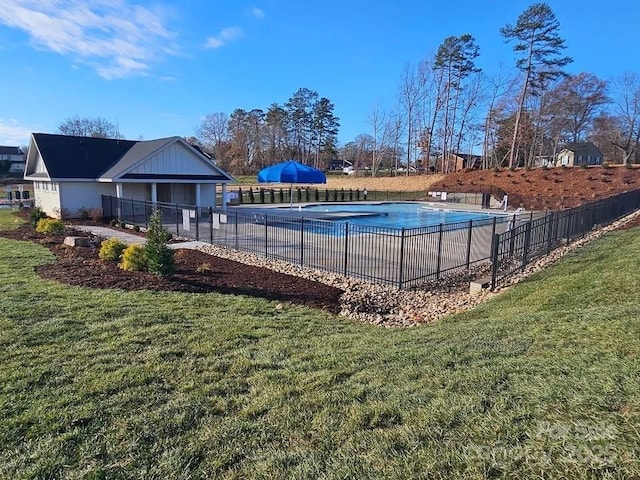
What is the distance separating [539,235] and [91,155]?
74.0 ft

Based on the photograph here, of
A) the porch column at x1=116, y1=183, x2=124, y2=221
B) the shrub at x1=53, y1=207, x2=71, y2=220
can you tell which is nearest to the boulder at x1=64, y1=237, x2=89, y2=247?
the porch column at x1=116, y1=183, x2=124, y2=221

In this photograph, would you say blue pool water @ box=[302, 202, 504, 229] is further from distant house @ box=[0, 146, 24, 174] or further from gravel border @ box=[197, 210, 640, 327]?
distant house @ box=[0, 146, 24, 174]

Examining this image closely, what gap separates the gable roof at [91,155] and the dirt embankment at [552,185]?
966 inches

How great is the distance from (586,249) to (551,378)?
10.7 meters

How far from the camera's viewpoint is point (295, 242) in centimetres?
1334

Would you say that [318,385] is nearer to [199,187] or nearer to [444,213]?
[199,187]

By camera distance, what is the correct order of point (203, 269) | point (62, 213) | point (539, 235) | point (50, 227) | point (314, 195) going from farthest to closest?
point (314, 195) < point (62, 213) < point (50, 227) < point (539, 235) < point (203, 269)

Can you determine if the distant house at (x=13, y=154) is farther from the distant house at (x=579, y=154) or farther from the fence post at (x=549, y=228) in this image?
the distant house at (x=579, y=154)

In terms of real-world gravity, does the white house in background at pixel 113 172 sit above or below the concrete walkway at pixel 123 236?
above

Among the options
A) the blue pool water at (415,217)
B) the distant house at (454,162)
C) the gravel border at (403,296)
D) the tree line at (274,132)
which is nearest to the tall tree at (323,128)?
the tree line at (274,132)

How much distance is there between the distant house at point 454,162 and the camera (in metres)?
58.8

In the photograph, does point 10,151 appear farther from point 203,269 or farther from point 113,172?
point 203,269

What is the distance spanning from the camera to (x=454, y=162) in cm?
6238

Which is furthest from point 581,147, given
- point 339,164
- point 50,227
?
point 50,227
